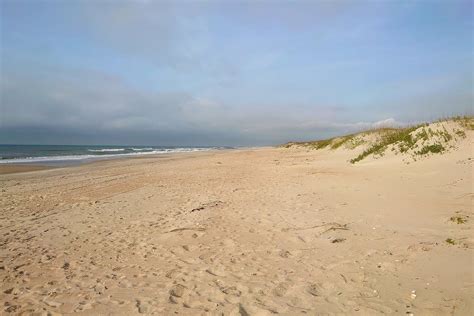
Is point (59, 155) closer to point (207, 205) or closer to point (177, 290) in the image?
point (207, 205)

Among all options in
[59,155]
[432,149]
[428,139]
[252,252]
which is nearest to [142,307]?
[252,252]

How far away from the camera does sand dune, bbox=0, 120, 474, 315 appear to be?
13.5 ft

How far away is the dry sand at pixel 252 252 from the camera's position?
13.5 feet

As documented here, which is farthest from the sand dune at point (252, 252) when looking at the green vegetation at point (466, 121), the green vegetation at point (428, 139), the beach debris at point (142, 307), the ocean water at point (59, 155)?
the ocean water at point (59, 155)

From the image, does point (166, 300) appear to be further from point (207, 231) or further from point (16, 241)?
point (16, 241)

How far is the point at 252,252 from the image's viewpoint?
19.2 feet

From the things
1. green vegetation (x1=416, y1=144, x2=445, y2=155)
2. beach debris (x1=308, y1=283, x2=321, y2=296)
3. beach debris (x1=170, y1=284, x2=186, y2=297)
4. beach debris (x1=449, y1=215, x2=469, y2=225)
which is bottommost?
beach debris (x1=170, y1=284, x2=186, y2=297)

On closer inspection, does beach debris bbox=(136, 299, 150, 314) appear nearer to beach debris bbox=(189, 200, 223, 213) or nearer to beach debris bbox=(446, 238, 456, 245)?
beach debris bbox=(446, 238, 456, 245)

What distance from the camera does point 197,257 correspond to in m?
5.76

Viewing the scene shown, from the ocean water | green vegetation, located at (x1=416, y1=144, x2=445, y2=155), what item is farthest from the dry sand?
the ocean water

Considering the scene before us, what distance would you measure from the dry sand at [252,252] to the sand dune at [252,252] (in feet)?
0.08

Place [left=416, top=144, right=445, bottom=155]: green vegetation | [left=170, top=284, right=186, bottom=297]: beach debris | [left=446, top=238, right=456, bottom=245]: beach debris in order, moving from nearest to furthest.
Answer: [left=170, top=284, right=186, bottom=297]: beach debris, [left=446, top=238, right=456, bottom=245]: beach debris, [left=416, top=144, right=445, bottom=155]: green vegetation

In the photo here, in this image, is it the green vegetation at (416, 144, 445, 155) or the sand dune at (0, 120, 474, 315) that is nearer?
the sand dune at (0, 120, 474, 315)

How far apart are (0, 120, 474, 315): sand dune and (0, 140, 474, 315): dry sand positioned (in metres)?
0.02
